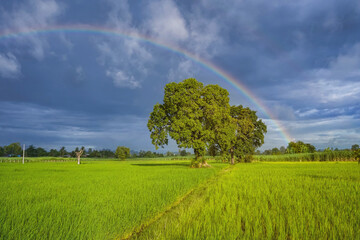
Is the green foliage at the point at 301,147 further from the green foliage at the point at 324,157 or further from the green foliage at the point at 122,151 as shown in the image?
the green foliage at the point at 122,151

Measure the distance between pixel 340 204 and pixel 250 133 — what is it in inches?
1474

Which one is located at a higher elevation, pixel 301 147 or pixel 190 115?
pixel 190 115

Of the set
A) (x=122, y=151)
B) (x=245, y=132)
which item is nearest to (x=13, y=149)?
(x=122, y=151)

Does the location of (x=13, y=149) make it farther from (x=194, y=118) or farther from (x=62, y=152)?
(x=194, y=118)

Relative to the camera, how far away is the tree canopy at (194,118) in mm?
22812

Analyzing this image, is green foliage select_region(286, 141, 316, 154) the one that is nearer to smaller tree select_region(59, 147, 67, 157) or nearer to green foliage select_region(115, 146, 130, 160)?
green foliage select_region(115, 146, 130, 160)

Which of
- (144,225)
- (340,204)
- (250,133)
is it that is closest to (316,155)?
(250,133)

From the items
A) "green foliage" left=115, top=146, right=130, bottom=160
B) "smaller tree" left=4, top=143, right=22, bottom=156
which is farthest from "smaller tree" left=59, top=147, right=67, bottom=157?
"green foliage" left=115, top=146, right=130, bottom=160

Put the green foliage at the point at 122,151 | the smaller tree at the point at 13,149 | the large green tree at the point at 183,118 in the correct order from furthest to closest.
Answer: the smaller tree at the point at 13,149, the green foliage at the point at 122,151, the large green tree at the point at 183,118

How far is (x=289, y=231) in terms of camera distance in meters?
3.69

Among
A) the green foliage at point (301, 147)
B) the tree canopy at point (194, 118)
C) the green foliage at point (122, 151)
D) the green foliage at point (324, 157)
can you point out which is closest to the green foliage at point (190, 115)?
the tree canopy at point (194, 118)

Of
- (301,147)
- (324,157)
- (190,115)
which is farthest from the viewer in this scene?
(301,147)

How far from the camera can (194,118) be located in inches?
949

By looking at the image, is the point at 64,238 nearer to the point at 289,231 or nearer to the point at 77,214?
the point at 77,214
